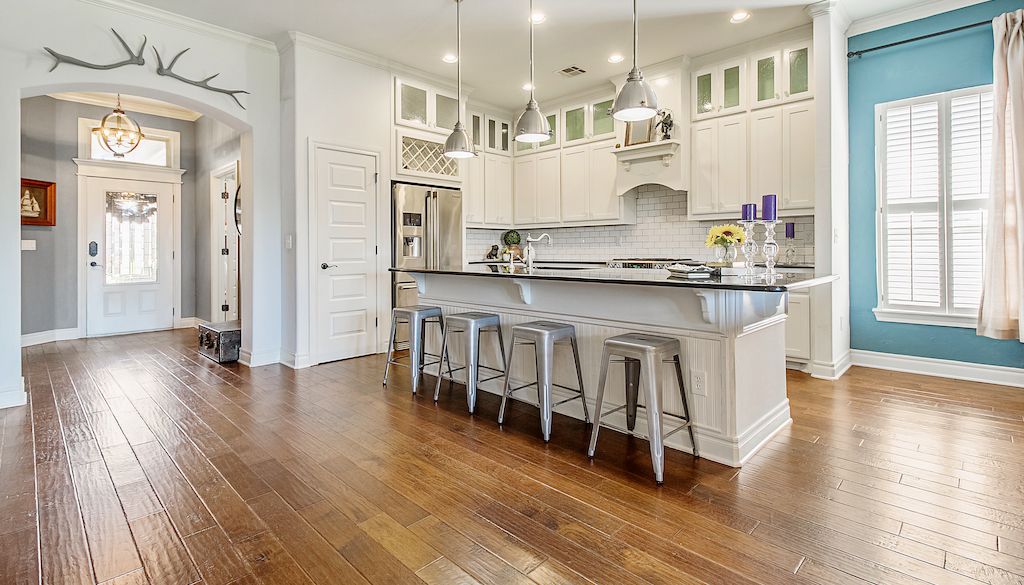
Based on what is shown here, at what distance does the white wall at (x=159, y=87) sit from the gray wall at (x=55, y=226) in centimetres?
334

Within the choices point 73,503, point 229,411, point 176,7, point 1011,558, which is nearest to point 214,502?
point 73,503

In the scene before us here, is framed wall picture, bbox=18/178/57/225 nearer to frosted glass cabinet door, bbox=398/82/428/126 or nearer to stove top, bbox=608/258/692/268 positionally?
frosted glass cabinet door, bbox=398/82/428/126

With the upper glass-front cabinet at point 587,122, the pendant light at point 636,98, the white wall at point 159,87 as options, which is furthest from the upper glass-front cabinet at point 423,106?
the pendant light at point 636,98

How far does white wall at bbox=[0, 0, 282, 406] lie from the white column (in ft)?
16.3

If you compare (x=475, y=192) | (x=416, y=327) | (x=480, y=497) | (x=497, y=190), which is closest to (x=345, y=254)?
(x=416, y=327)

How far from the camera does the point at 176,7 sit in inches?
161

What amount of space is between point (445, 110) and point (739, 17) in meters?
3.26

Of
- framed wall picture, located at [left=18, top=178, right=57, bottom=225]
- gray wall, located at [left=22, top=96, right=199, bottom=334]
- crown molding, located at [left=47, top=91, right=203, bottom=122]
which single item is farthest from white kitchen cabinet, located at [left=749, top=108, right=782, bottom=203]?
framed wall picture, located at [left=18, top=178, right=57, bottom=225]

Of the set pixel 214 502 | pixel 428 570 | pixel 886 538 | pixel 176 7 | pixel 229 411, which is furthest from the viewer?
pixel 176 7

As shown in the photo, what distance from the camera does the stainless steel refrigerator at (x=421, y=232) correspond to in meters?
5.54

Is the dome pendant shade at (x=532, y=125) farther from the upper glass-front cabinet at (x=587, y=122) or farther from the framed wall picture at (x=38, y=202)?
the framed wall picture at (x=38, y=202)

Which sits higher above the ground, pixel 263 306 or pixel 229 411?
pixel 263 306

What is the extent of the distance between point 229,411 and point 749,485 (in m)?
3.24

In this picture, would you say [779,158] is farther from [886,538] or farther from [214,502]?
[214,502]
